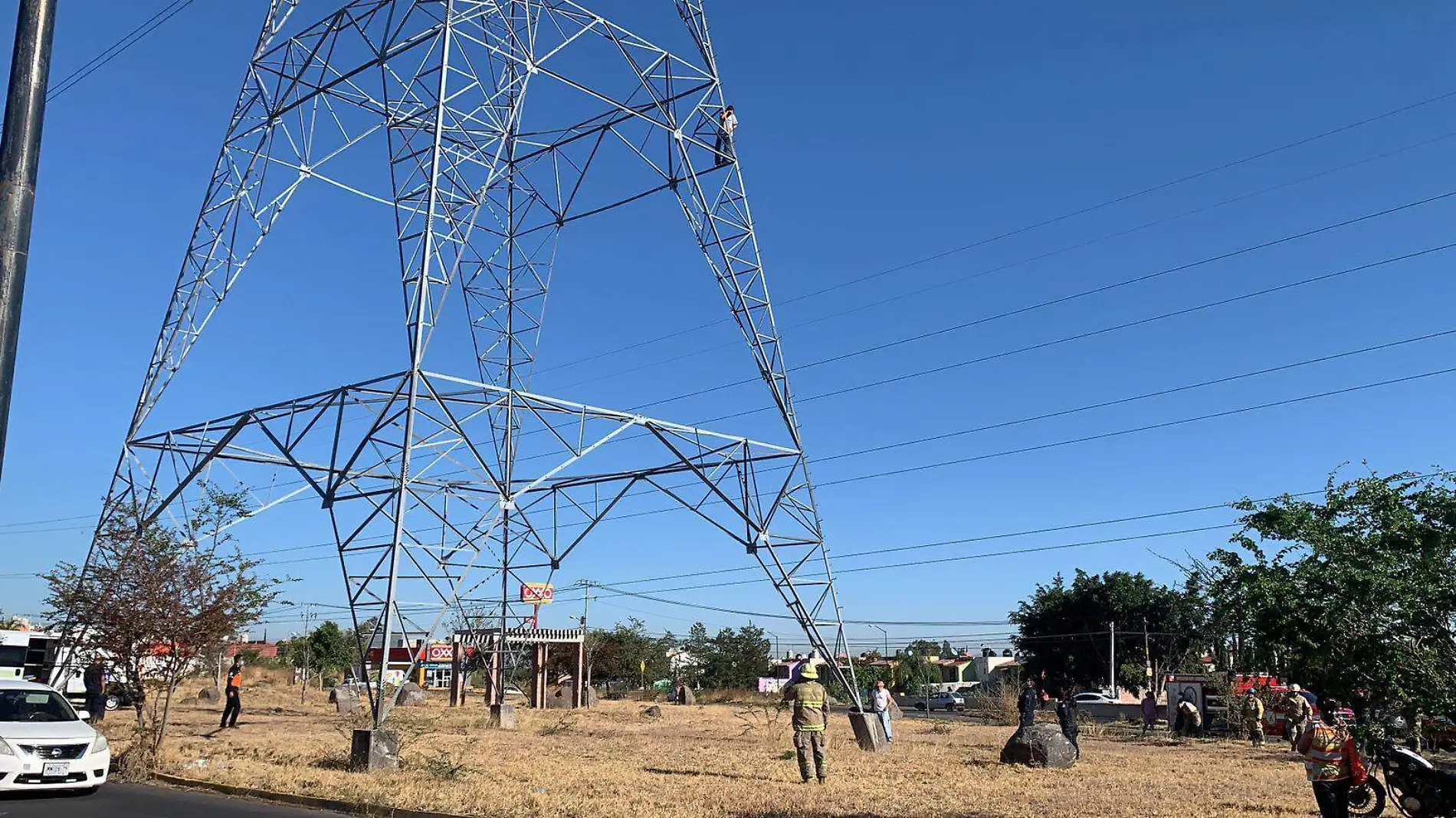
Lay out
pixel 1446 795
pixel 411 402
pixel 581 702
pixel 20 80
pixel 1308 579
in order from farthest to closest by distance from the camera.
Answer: pixel 581 702, pixel 411 402, pixel 1446 795, pixel 1308 579, pixel 20 80

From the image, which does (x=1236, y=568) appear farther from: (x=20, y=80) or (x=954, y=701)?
(x=954, y=701)

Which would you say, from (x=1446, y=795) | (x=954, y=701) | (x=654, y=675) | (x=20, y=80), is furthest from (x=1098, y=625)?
(x=20, y=80)

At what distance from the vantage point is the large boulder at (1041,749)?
1742 centimetres

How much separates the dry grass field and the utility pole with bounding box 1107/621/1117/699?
3268cm

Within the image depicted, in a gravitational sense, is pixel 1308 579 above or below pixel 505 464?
below

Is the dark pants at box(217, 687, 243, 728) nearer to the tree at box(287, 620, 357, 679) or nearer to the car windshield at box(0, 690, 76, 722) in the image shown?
the car windshield at box(0, 690, 76, 722)

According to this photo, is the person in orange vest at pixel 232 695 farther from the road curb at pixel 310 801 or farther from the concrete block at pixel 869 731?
the concrete block at pixel 869 731

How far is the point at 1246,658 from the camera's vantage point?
24.0 ft

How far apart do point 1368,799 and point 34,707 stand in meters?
15.7

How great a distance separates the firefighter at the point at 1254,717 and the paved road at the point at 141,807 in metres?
18.6

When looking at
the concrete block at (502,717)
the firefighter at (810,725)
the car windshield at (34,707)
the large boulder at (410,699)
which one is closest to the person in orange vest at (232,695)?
the concrete block at (502,717)

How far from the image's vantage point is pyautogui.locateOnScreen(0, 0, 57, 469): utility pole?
4820 millimetres

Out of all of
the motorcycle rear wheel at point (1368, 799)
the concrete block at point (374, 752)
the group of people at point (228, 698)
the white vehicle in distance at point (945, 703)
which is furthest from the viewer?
the white vehicle in distance at point (945, 703)

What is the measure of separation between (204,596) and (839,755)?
1051 centimetres
